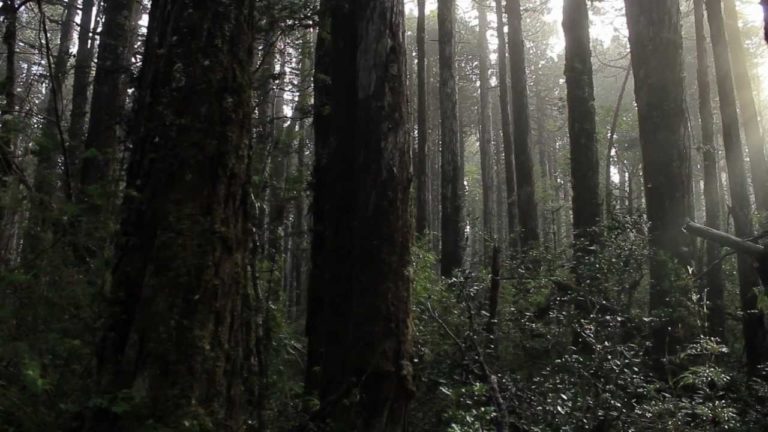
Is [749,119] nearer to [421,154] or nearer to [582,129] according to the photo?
[582,129]

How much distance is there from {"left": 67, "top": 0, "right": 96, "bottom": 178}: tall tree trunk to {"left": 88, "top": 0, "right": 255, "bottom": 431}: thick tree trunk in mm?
4267

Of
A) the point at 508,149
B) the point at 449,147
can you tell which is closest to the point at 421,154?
the point at 449,147

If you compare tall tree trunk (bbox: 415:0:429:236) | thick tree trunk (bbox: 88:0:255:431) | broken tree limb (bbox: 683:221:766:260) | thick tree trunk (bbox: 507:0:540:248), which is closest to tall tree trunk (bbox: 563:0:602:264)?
broken tree limb (bbox: 683:221:766:260)

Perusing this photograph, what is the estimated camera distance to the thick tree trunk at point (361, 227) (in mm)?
4379

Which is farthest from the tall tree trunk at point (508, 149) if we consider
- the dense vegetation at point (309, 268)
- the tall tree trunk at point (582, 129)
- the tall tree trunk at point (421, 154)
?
the dense vegetation at point (309, 268)

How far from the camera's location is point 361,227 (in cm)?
475

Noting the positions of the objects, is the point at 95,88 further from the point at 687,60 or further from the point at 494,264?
the point at 687,60

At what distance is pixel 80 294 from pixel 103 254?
25 cm

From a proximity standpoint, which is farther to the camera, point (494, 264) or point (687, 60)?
point (687, 60)

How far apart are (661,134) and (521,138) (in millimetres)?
7568

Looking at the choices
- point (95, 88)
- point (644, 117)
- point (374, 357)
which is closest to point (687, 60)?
point (644, 117)

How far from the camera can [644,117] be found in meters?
8.00

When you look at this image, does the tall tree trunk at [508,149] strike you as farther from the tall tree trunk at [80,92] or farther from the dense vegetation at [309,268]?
the tall tree trunk at [80,92]

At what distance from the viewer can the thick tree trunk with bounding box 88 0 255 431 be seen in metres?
2.74
